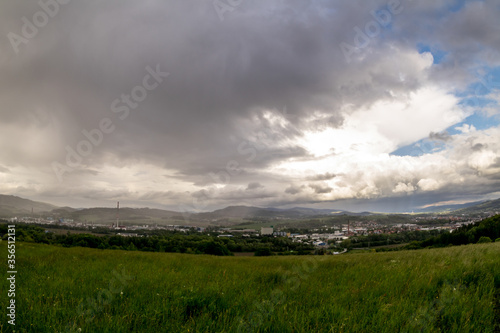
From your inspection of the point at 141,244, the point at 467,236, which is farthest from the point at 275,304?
the point at 467,236

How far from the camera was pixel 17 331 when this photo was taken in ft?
11.2

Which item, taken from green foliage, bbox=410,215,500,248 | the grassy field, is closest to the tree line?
green foliage, bbox=410,215,500,248

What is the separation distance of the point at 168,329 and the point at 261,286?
2905 millimetres

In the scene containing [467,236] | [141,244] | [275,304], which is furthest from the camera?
[141,244]

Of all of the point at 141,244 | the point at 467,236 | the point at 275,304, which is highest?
the point at 275,304

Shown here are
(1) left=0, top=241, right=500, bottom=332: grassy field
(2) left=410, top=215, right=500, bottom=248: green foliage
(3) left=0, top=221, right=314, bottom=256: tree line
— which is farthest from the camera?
(2) left=410, top=215, right=500, bottom=248: green foliage

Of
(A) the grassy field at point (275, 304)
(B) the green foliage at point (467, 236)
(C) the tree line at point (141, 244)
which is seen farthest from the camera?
(B) the green foliage at point (467, 236)

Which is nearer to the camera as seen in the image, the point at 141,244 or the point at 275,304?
the point at 275,304

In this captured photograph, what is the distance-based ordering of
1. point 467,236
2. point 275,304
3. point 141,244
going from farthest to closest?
point 141,244, point 467,236, point 275,304

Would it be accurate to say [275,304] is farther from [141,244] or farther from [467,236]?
[467,236]

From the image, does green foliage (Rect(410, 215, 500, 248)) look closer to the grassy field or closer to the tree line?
the tree line

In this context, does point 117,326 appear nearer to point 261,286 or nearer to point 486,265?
point 261,286

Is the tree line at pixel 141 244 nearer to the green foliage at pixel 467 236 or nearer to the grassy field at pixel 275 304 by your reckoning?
the green foliage at pixel 467 236

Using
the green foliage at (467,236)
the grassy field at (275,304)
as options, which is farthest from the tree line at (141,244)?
the grassy field at (275,304)
